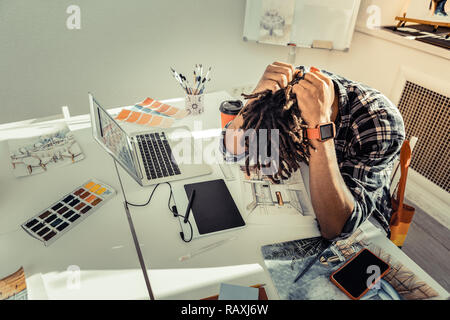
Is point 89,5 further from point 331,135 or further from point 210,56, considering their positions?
point 331,135

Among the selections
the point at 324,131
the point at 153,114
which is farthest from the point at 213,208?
the point at 153,114

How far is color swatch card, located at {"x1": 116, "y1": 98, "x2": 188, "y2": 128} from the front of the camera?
1352mm

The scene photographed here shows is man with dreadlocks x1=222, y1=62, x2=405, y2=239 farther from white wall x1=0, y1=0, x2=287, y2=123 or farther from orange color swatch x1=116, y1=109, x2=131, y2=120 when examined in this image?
white wall x1=0, y1=0, x2=287, y2=123

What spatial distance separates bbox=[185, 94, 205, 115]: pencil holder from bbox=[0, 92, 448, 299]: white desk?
531 millimetres

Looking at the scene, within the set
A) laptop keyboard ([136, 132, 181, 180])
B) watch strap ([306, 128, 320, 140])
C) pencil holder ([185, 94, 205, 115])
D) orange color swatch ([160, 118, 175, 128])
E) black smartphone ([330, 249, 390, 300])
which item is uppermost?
watch strap ([306, 128, 320, 140])

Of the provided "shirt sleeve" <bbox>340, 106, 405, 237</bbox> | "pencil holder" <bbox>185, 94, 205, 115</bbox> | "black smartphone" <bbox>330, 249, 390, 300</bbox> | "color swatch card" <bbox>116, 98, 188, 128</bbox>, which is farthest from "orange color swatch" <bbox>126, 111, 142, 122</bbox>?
"black smartphone" <bbox>330, 249, 390, 300</bbox>

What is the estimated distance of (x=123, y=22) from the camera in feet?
6.22

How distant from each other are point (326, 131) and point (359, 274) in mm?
396

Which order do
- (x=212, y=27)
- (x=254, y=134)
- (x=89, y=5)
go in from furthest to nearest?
1. (x=212, y=27)
2. (x=89, y=5)
3. (x=254, y=134)

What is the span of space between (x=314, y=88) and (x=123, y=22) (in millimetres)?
1522

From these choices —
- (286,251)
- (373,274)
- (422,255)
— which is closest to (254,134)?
(286,251)

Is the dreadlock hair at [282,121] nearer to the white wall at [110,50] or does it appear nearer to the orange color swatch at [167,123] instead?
the orange color swatch at [167,123]

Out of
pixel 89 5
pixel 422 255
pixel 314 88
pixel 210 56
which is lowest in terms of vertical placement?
pixel 422 255
